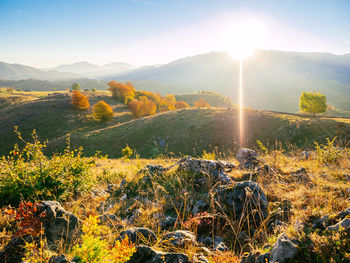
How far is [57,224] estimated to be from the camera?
3.91 m

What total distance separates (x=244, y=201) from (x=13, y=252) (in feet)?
15.6

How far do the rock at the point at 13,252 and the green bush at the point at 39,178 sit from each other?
4.96 feet

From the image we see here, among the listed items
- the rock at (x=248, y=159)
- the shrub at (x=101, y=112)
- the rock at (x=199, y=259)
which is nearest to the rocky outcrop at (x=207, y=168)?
the rock at (x=248, y=159)

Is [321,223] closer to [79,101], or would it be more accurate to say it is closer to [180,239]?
[180,239]

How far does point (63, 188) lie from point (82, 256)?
369 cm

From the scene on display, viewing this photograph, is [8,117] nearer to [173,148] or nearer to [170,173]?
[173,148]

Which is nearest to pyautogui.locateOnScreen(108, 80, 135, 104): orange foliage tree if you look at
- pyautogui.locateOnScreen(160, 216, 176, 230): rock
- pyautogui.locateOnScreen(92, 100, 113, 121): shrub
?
pyautogui.locateOnScreen(92, 100, 113, 121): shrub

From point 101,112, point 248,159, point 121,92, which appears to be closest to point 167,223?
point 248,159

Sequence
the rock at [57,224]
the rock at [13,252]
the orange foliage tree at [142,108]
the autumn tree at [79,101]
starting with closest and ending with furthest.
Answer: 1. the rock at [13,252]
2. the rock at [57,224]
3. the autumn tree at [79,101]
4. the orange foliage tree at [142,108]

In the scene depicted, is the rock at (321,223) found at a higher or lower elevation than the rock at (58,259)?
higher

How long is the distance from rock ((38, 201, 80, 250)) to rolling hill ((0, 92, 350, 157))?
22.7 meters

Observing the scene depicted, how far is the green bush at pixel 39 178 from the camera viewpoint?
4.99 meters

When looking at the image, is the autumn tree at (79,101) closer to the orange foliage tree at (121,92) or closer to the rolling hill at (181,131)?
the rolling hill at (181,131)

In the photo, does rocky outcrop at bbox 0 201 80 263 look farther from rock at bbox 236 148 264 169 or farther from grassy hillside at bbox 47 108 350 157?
grassy hillside at bbox 47 108 350 157
